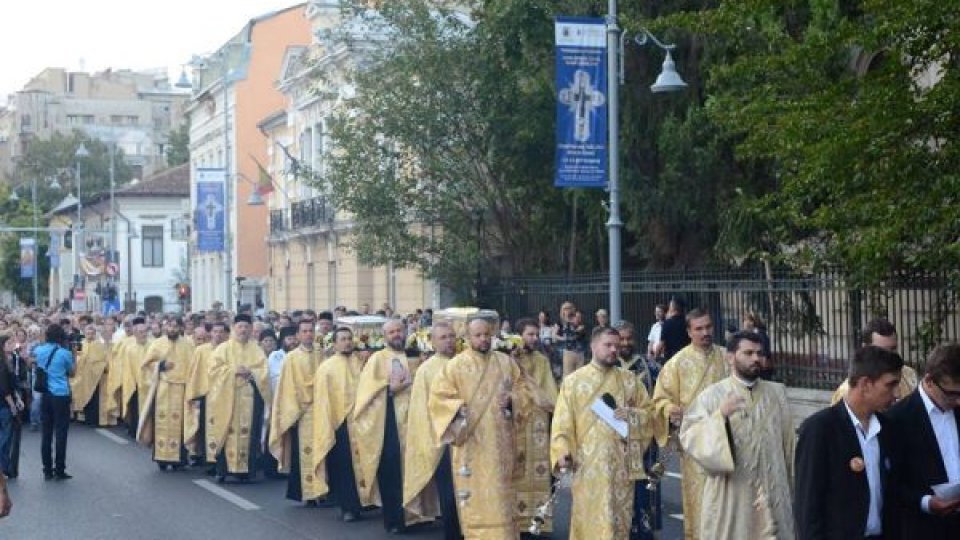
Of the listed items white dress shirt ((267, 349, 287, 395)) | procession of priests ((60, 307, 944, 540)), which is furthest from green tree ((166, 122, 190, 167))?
white dress shirt ((267, 349, 287, 395))

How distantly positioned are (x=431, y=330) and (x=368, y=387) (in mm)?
1232

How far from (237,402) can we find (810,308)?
689 cm

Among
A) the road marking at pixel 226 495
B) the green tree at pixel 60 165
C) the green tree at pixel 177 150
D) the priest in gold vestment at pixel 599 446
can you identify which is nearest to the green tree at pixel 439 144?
the road marking at pixel 226 495

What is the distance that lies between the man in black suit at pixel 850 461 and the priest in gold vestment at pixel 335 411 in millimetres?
8991

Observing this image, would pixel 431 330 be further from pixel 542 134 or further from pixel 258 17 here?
pixel 258 17

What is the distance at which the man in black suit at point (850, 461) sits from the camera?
6.97 metres

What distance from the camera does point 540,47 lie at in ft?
93.3

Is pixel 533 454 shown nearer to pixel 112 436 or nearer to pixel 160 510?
pixel 160 510

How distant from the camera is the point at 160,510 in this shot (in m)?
15.9

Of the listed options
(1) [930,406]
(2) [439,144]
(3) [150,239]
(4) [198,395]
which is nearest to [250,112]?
(3) [150,239]

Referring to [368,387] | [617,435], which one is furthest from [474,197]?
[617,435]

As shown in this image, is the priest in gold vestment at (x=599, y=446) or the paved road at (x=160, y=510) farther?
the paved road at (x=160, y=510)

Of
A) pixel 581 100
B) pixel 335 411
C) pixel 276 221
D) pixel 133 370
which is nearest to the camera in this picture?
pixel 335 411

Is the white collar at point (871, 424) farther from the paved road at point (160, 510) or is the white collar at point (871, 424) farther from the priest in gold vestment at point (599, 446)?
the paved road at point (160, 510)
